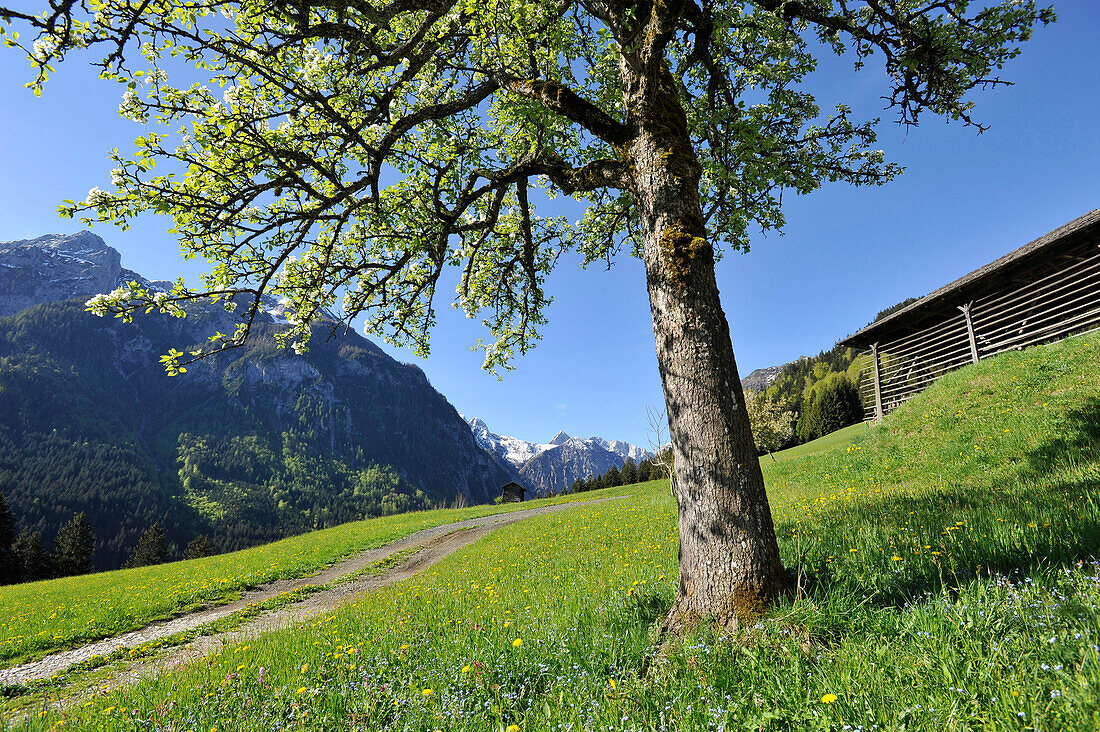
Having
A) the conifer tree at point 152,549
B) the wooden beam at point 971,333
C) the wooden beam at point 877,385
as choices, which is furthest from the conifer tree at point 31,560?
the wooden beam at point 971,333

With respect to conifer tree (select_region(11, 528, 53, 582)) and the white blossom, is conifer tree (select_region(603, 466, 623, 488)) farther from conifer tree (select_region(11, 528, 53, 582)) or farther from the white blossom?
the white blossom

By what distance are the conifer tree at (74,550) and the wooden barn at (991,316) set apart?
75.7 metres

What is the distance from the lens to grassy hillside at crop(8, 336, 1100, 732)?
229 cm

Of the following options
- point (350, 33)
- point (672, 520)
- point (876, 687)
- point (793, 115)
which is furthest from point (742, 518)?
point (672, 520)

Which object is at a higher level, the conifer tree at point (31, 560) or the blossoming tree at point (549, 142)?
the blossoming tree at point (549, 142)

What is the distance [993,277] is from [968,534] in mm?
19505

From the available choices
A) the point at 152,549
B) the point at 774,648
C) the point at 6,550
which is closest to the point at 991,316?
the point at 774,648

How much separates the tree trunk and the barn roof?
18.6 m

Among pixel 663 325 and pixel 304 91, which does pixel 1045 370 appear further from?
pixel 304 91

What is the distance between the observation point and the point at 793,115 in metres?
7.95

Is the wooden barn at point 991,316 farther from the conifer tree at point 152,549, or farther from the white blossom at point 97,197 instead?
the conifer tree at point 152,549

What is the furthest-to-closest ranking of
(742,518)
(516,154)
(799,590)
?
(516,154), (742,518), (799,590)

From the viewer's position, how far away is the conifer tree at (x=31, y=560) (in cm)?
4460

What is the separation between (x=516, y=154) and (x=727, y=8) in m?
4.19
